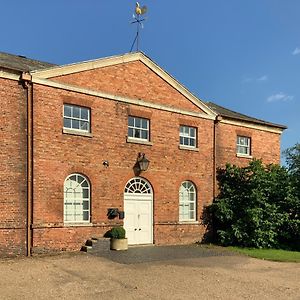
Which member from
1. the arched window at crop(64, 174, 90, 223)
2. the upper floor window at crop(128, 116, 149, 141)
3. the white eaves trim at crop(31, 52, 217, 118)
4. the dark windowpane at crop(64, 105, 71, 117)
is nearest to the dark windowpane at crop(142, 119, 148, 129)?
the upper floor window at crop(128, 116, 149, 141)

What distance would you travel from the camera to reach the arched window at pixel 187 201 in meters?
21.9

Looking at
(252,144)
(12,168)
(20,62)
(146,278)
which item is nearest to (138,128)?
(20,62)

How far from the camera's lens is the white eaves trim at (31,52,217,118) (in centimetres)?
1769

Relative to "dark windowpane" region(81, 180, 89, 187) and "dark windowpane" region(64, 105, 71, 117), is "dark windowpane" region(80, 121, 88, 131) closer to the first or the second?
"dark windowpane" region(64, 105, 71, 117)

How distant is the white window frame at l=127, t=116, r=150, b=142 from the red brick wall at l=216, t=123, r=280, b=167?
180 inches

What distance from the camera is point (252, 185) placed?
2203cm

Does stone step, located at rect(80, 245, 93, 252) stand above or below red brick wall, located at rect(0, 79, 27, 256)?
below

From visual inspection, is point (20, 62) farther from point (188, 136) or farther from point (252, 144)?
point (252, 144)

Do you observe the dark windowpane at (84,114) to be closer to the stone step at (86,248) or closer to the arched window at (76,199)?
the arched window at (76,199)

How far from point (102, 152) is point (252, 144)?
995cm

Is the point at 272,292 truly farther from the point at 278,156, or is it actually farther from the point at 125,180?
the point at 278,156

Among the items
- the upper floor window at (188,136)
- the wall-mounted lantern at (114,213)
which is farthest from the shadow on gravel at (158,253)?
the upper floor window at (188,136)

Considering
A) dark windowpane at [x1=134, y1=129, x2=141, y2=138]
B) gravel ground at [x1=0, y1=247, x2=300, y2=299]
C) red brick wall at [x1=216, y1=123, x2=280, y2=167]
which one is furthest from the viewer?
red brick wall at [x1=216, y1=123, x2=280, y2=167]

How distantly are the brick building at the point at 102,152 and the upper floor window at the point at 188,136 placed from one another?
49 millimetres
